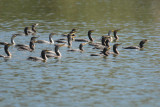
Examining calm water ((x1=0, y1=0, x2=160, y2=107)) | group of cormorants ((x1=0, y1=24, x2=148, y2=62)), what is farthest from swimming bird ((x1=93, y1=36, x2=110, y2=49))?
calm water ((x1=0, y1=0, x2=160, y2=107))

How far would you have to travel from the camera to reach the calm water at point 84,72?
2392 centimetres

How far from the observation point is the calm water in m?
23.9

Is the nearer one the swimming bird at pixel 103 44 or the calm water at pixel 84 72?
the calm water at pixel 84 72

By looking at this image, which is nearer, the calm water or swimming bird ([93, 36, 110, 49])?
the calm water

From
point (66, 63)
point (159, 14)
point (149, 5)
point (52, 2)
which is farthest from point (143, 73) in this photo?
point (52, 2)

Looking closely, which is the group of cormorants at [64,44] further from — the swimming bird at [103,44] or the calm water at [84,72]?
the calm water at [84,72]

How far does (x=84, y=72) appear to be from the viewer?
30.7 m

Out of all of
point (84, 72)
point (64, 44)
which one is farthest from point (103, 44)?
point (84, 72)

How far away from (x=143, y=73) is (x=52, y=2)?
55.5 m

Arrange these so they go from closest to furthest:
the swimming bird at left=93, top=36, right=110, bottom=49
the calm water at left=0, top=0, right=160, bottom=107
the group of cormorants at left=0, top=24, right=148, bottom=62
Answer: the calm water at left=0, top=0, right=160, bottom=107
the group of cormorants at left=0, top=24, right=148, bottom=62
the swimming bird at left=93, top=36, right=110, bottom=49

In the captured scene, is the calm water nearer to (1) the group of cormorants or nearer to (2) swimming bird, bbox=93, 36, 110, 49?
(1) the group of cormorants

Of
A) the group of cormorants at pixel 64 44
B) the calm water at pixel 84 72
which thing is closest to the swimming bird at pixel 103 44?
the group of cormorants at pixel 64 44

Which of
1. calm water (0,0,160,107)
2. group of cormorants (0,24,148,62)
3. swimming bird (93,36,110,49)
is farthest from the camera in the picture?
swimming bird (93,36,110,49)

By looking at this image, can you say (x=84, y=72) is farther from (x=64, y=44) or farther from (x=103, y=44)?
(x=103, y=44)
